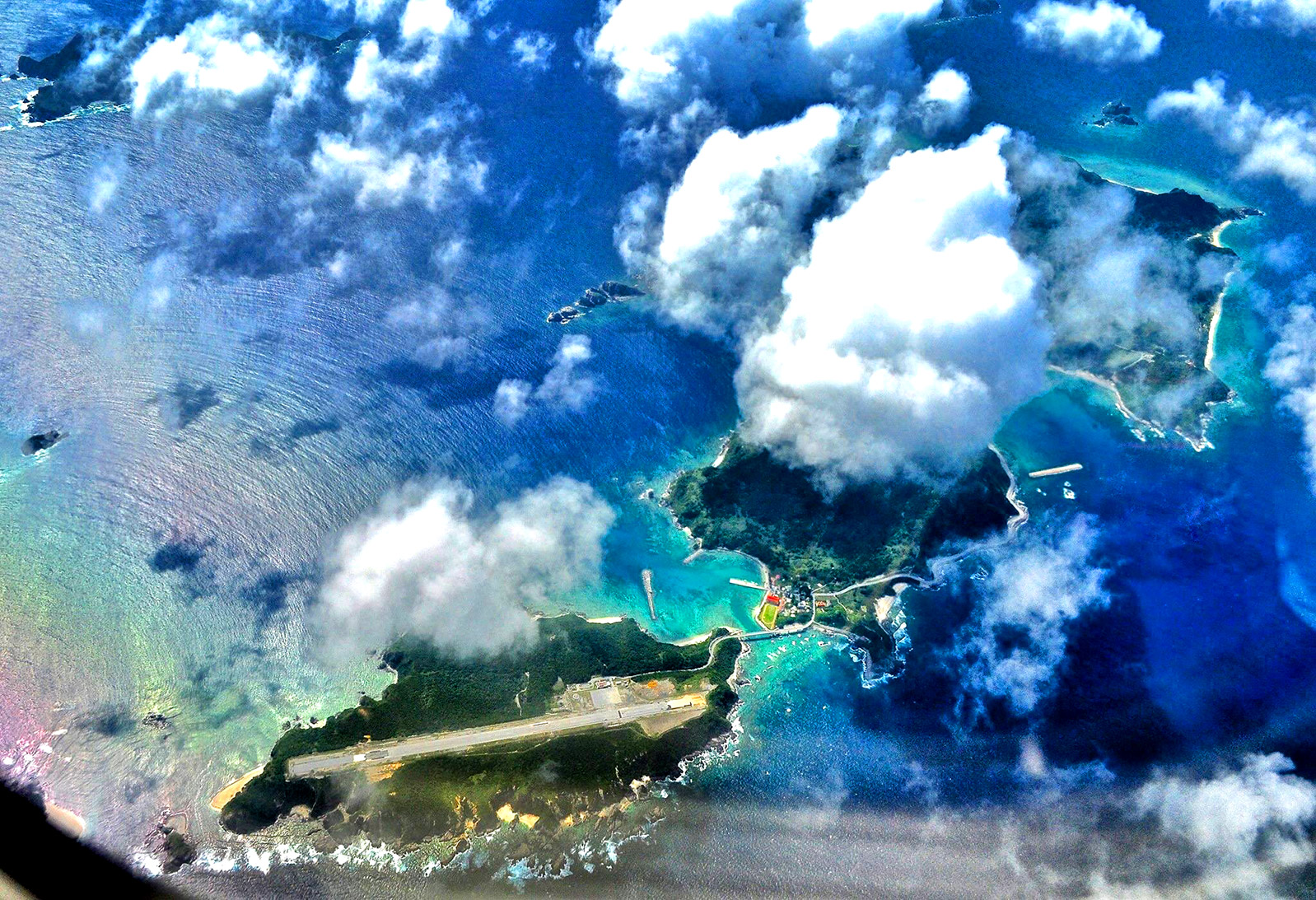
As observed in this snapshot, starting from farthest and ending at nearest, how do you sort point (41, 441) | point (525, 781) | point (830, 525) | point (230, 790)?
1. point (830, 525)
2. point (41, 441)
3. point (525, 781)
4. point (230, 790)

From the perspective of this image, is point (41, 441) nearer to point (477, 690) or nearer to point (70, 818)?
point (70, 818)

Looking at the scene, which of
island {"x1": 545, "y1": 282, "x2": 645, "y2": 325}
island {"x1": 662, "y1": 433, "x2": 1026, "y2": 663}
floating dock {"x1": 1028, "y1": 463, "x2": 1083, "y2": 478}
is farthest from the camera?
island {"x1": 545, "y1": 282, "x2": 645, "y2": 325}

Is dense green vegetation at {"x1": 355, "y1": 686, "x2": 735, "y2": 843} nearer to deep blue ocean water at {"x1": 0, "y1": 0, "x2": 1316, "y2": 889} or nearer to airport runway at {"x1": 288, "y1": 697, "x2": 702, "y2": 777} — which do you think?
airport runway at {"x1": 288, "y1": 697, "x2": 702, "y2": 777}

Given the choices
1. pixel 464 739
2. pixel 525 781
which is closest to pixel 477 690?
pixel 464 739

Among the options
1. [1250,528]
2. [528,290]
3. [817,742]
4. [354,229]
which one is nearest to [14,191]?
[354,229]

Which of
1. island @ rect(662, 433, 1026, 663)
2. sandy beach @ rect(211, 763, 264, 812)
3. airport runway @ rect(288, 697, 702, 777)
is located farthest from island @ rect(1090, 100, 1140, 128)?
sandy beach @ rect(211, 763, 264, 812)

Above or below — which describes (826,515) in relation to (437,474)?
below
